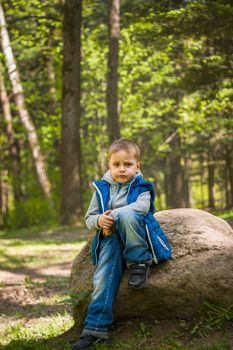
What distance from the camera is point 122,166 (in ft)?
15.4

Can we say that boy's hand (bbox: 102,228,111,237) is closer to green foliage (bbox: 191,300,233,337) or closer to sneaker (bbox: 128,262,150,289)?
sneaker (bbox: 128,262,150,289)

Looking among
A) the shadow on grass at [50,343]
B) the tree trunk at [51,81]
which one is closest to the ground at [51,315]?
the shadow on grass at [50,343]

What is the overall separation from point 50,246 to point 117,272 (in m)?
8.43

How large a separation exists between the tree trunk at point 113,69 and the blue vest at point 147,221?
12788mm

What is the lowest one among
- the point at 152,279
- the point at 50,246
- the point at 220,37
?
the point at 50,246

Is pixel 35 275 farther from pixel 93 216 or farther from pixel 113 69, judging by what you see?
pixel 113 69

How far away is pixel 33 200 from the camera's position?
18.9 meters

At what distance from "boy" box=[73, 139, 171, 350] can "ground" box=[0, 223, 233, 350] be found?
0.35 meters

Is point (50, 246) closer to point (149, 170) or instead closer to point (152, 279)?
point (152, 279)

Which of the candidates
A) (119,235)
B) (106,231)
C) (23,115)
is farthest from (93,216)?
→ (23,115)

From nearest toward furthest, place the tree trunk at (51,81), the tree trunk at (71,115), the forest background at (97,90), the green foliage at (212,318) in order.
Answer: the green foliage at (212,318)
the forest background at (97,90)
the tree trunk at (71,115)
the tree trunk at (51,81)

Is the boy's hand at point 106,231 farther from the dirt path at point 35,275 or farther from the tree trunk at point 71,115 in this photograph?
the tree trunk at point 71,115

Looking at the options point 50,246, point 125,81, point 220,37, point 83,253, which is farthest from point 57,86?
point 83,253

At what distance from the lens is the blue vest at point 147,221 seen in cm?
465
